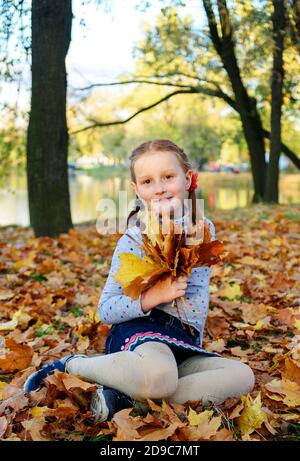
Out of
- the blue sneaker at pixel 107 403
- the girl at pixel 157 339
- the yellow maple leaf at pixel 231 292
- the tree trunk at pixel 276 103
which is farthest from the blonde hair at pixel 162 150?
the tree trunk at pixel 276 103

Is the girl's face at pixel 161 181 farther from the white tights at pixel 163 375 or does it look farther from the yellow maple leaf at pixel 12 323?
the yellow maple leaf at pixel 12 323

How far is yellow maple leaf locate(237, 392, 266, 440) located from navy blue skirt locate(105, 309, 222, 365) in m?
0.38

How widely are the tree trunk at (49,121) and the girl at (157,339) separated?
5233 millimetres

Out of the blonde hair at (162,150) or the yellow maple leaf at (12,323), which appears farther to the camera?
the yellow maple leaf at (12,323)

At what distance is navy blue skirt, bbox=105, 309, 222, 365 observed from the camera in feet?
7.98

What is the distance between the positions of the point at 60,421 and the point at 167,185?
113 cm

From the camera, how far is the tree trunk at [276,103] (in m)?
11.6

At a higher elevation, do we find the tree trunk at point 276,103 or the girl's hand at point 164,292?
the tree trunk at point 276,103

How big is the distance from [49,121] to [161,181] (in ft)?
17.7

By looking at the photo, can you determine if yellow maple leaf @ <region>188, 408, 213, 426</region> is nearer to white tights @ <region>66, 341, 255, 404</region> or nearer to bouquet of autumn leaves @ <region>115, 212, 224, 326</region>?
white tights @ <region>66, 341, 255, 404</region>

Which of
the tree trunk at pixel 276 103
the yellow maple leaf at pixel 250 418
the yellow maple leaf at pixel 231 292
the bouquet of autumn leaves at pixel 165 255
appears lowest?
the yellow maple leaf at pixel 250 418

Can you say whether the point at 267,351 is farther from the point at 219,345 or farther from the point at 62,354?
the point at 62,354

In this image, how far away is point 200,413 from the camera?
2.16 metres
